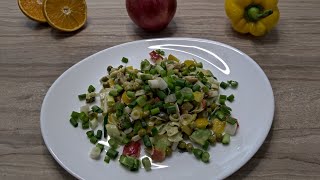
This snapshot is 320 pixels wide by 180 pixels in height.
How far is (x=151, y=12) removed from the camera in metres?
1.43

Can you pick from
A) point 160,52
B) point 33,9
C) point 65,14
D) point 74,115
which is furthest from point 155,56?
point 33,9

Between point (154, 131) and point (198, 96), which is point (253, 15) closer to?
point (198, 96)

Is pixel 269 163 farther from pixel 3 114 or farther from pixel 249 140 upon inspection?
pixel 3 114

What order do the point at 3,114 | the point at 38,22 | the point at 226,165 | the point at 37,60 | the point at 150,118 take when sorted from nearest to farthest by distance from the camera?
the point at 226,165 → the point at 150,118 → the point at 3,114 → the point at 37,60 → the point at 38,22

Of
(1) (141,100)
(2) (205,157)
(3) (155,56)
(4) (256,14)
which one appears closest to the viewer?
(2) (205,157)

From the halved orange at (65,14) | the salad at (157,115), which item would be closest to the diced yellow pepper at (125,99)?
the salad at (157,115)

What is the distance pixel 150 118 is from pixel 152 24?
544 mm

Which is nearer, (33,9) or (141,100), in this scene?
(141,100)

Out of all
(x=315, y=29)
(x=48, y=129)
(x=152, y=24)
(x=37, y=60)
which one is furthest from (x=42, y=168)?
(x=315, y=29)

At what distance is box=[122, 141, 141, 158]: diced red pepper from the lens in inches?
38.7

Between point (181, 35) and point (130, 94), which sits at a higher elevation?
point (130, 94)

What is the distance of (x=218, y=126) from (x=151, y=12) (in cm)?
59

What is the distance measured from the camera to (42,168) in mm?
1038

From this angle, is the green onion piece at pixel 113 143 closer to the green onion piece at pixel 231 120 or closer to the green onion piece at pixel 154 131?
the green onion piece at pixel 154 131
